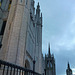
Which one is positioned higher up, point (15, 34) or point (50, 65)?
point (15, 34)

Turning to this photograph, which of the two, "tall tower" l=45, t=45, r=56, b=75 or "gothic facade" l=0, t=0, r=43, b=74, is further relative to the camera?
"tall tower" l=45, t=45, r=56, b=75

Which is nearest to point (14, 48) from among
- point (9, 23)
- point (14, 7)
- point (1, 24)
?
point (9, 23)

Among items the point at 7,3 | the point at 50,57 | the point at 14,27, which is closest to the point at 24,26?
the point at 14,27

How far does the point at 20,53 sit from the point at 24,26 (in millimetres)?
3894

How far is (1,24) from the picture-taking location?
50.5 feet

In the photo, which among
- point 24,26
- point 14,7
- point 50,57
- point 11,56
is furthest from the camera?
point 50,57

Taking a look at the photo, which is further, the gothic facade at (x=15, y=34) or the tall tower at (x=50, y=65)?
the tall tower at (x=50, y=65)

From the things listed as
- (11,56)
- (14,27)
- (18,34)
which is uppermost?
(14,27)

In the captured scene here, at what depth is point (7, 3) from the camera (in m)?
17.5

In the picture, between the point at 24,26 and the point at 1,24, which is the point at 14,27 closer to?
the point at 24,26

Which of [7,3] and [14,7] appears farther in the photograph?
[7,3]

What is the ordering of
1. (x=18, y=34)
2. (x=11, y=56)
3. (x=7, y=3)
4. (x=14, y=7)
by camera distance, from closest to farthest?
(x=11, y=56), (x=18, y=34), (x=14, y=7), (x=7, y=3)

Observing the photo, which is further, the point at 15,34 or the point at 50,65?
the point at 50,65

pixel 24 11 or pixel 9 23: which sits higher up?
pixel 24 11
